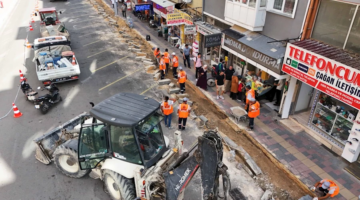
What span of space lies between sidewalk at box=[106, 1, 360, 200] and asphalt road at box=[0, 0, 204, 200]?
2986 millimetres

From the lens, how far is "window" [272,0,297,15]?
947cm

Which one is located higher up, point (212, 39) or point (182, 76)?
point (212, 39)

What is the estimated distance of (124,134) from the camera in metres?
6.14

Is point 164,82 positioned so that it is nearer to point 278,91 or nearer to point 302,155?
point 278,91

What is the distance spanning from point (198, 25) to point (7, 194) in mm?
12147

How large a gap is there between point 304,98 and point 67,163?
9.30m

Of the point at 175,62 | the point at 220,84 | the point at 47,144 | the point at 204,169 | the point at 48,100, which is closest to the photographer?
the point at 204,169

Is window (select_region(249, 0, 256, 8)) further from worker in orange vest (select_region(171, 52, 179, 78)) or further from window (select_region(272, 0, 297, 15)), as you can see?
worker in orange vest (select_region(171, 52, 179, 78))

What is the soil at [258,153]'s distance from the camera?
303 inches

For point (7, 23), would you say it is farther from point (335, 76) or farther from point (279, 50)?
point (335, 76)

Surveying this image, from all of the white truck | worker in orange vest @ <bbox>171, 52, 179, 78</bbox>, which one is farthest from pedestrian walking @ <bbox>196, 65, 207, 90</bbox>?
the white truck

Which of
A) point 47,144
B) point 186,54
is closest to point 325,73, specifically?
point 186,54

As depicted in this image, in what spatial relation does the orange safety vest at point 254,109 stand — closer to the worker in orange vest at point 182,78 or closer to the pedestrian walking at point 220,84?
the pedestrian walking at point 220,84

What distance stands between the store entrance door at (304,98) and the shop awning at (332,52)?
1.83 meters
